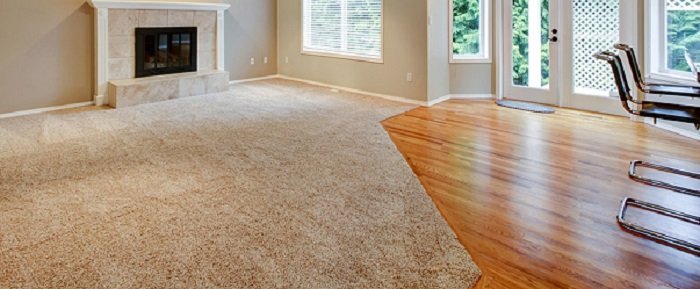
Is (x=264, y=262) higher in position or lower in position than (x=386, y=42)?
lower

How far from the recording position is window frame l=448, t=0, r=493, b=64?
604cm

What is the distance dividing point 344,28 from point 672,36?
416 cm

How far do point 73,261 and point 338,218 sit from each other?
1280 millimetres

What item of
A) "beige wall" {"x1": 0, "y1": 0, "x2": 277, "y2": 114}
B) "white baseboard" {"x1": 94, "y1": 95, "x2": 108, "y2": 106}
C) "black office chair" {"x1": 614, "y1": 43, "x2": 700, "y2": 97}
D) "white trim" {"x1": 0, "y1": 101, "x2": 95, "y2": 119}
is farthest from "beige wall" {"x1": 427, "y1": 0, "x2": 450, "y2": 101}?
"white trim" {"x1": 0, "y1": 101, "x2": 95, "y2": 119}

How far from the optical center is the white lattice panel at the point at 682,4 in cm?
415

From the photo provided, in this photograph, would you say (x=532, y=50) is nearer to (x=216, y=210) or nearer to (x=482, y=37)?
(x=482, y=37)

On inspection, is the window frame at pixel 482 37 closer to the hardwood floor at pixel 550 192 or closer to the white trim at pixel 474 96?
the white trim at pixel 474 96

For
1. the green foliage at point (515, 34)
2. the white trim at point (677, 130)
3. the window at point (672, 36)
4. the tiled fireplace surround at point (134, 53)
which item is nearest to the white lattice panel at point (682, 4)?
the window at point (672, 36)

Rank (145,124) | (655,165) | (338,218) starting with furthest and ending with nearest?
(145,124) < (655,165) < (338,218)

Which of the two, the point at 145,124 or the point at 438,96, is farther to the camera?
the point at 438,96

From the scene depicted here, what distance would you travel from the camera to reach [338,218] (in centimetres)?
246

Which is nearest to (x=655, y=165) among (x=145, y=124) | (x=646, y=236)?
(x=646, y=236)

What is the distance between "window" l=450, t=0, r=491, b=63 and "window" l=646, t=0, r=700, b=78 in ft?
6.61

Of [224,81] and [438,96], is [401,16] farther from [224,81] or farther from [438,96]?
[224,81]
